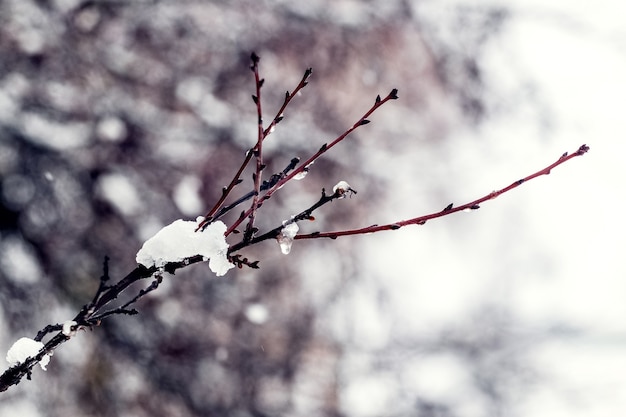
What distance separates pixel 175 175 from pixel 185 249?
2503mm

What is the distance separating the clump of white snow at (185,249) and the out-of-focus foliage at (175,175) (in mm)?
2245

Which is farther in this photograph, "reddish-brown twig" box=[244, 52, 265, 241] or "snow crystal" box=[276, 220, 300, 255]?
"snow crystal" box=[276, 220, 300, 255]

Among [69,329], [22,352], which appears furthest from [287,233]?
[22,352]

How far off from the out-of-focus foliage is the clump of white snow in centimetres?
225

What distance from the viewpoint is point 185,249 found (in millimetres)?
998

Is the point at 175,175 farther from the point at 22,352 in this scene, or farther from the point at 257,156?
the point at 257,156

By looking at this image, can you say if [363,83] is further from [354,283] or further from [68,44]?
[68,44]

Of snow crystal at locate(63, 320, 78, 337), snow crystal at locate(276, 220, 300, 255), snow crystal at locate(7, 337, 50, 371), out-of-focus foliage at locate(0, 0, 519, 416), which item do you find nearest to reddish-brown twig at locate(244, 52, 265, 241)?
snow crystal at locate(276, 220, 300, 255)

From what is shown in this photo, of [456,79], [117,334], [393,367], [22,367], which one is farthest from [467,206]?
[456,79]

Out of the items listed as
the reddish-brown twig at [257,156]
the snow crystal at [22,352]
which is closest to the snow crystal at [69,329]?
the snow crystal at [22,352]

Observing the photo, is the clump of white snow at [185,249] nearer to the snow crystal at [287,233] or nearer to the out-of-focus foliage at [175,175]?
the snow crystal at [287,233]

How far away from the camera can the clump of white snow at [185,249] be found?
1.00m

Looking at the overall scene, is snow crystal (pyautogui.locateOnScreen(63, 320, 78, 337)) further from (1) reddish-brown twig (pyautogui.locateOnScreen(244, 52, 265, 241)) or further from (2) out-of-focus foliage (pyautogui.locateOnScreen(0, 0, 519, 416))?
(2) out-of-focus foliage (pyautogui.locateOnScreen(0, 0, 519, 416))

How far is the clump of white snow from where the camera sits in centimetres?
100
